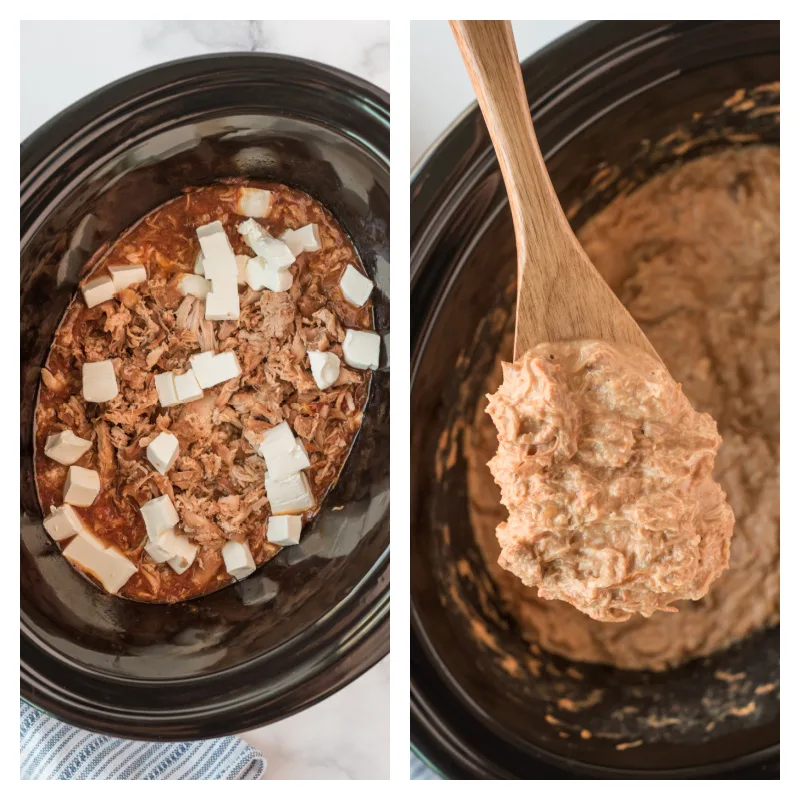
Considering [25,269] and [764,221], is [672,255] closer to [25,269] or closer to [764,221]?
[764,221]

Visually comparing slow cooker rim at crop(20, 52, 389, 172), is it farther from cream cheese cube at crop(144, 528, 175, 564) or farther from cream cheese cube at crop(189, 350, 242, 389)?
cream cheese cube at crop(144, 528, 175, 564)

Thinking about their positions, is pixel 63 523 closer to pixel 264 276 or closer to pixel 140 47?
pixel 264 276

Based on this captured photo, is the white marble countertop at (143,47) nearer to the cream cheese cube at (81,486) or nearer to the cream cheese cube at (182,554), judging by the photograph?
the cream cheese cube at (81,486)

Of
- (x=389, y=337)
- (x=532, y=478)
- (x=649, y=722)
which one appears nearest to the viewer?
(x=532, y=478)

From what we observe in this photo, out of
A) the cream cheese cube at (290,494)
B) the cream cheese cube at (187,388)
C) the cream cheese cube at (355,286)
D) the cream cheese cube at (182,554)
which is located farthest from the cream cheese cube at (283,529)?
the cream cheese cube at (355,286)

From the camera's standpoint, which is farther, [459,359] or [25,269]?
[459,359]
